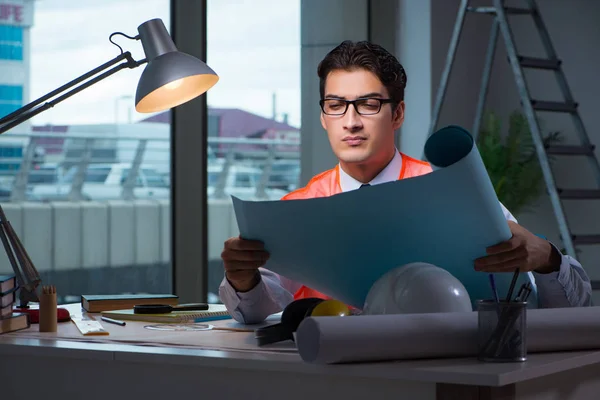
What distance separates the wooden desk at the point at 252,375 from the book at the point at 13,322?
0.07 metres

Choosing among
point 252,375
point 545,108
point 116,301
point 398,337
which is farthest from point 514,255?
point 545,108

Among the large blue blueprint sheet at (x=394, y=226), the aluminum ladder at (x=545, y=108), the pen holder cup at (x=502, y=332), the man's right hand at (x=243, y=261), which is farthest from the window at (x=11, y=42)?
the pen holder cup at (x=502, y=332)

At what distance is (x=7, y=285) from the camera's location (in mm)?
1532

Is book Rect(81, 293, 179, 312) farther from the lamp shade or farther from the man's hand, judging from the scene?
the man's hand

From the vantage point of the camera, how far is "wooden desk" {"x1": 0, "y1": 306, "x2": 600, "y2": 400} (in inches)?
38.8

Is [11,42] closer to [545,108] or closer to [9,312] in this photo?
[9,312]

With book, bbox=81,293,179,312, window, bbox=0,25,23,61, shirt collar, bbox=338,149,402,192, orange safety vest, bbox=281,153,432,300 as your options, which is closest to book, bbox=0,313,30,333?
book, bbox=81,293,179,312

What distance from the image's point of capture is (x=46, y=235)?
3594mm

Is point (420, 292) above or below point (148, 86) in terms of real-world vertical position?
below

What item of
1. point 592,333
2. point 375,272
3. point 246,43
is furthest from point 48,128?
point 592,333

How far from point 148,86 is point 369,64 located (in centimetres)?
44

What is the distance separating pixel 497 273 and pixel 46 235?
8.79ft

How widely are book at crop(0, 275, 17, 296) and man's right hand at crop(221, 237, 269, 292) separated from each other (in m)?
0.39

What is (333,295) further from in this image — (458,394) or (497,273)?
(458,394)
